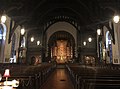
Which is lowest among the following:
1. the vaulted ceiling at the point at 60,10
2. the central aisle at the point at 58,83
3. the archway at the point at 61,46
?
the central aisle at the point at 58,83

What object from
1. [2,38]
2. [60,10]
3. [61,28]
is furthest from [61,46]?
[2,38]

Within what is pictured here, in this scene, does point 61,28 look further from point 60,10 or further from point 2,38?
point 2,38

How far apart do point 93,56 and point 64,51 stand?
443 inches

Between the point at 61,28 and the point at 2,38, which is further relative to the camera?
the point at 61,28

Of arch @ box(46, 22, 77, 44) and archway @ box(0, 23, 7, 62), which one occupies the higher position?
arch @ box(46, 22, 77, 44)

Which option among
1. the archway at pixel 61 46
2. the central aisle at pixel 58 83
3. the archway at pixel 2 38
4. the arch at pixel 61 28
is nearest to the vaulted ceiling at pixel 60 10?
the archway at pixel 2 38

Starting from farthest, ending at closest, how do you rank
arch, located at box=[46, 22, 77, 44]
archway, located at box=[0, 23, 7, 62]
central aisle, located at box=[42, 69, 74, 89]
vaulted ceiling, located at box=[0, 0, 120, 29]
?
arch, located at box=[46, 22, 77, 44], archway, located at box=[0, 23, 7, 62], vaulted ceiling, located at box=[0, 0, 120, 29], central aisle, located at box=[42, 69, 74, 89]

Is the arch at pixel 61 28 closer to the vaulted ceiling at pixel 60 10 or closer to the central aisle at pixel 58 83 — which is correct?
the vaulted ceiling at pixel 60 10

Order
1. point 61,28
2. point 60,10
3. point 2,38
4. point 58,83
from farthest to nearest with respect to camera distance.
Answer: point 61,28 → point 60,10 → point 2,38 → point 58,83

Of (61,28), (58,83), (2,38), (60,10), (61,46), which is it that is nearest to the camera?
(58,83)

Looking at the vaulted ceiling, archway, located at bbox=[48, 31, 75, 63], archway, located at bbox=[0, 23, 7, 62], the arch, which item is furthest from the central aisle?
archway, located at bbox=[48, 31, 75, 63]

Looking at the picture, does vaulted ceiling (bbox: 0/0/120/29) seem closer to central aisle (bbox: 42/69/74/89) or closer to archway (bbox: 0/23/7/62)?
archway (bbox: 0/23/7/62)

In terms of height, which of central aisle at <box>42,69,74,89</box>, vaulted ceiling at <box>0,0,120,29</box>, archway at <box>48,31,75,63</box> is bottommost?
central aisle at <box>42,69,74,89</box>

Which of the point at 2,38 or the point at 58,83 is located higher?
the point at 2,38
